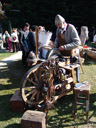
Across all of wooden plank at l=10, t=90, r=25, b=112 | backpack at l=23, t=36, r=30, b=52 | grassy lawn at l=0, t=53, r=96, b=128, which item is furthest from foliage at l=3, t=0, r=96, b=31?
wooden plank at l=10, t=90, r=25, b=112

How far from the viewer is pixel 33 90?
334 cm

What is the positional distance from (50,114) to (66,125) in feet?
1.53

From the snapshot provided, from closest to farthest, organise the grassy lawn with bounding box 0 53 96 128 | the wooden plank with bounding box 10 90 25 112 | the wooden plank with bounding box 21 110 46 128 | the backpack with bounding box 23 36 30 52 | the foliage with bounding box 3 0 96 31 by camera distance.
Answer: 1. the wooden plank with bounding box 21 110 46 128
2. the grassy lawn with bounding box 0 53 96 128
3. the wooden plank with bounding box 10 90 25 112
4. the backpack with bounding box 23 36 30 52
5. the foliage with bounding box 3 0 96 31

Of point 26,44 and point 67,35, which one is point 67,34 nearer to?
point 67,35

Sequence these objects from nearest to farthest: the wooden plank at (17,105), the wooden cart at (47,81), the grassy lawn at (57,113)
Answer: the grassy lawn at (57,113)
the wooden cart at (47,81)
the wooden plank at (17,105)

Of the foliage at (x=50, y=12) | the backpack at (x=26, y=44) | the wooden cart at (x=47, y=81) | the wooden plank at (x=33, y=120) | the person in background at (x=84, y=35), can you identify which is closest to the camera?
the wooden plank at (x=33, y=120)

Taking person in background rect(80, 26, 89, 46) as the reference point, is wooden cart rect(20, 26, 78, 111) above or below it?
below

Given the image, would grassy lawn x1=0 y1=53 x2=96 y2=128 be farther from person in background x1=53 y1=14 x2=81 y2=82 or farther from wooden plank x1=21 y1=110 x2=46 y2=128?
person in background x1=53 y1=14 x2=81 y2=82

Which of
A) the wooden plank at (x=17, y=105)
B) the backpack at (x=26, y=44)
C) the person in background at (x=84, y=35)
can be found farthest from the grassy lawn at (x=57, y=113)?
the person in background at (x=84, y=35)

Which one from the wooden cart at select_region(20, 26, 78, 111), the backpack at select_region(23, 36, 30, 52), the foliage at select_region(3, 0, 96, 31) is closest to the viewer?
the wooden cart at select_region(20, 26, 78, 111)

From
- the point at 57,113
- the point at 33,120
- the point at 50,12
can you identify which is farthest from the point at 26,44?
the point at 50,12

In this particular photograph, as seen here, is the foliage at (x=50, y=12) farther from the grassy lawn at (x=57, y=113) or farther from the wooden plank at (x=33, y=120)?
the wooden plank at (x=33, y=120)

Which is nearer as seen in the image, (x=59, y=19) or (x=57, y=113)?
(x=57, y=113)

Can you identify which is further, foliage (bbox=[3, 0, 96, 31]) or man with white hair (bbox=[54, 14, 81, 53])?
foliage (bbox=[3, 0, 96, 31])
